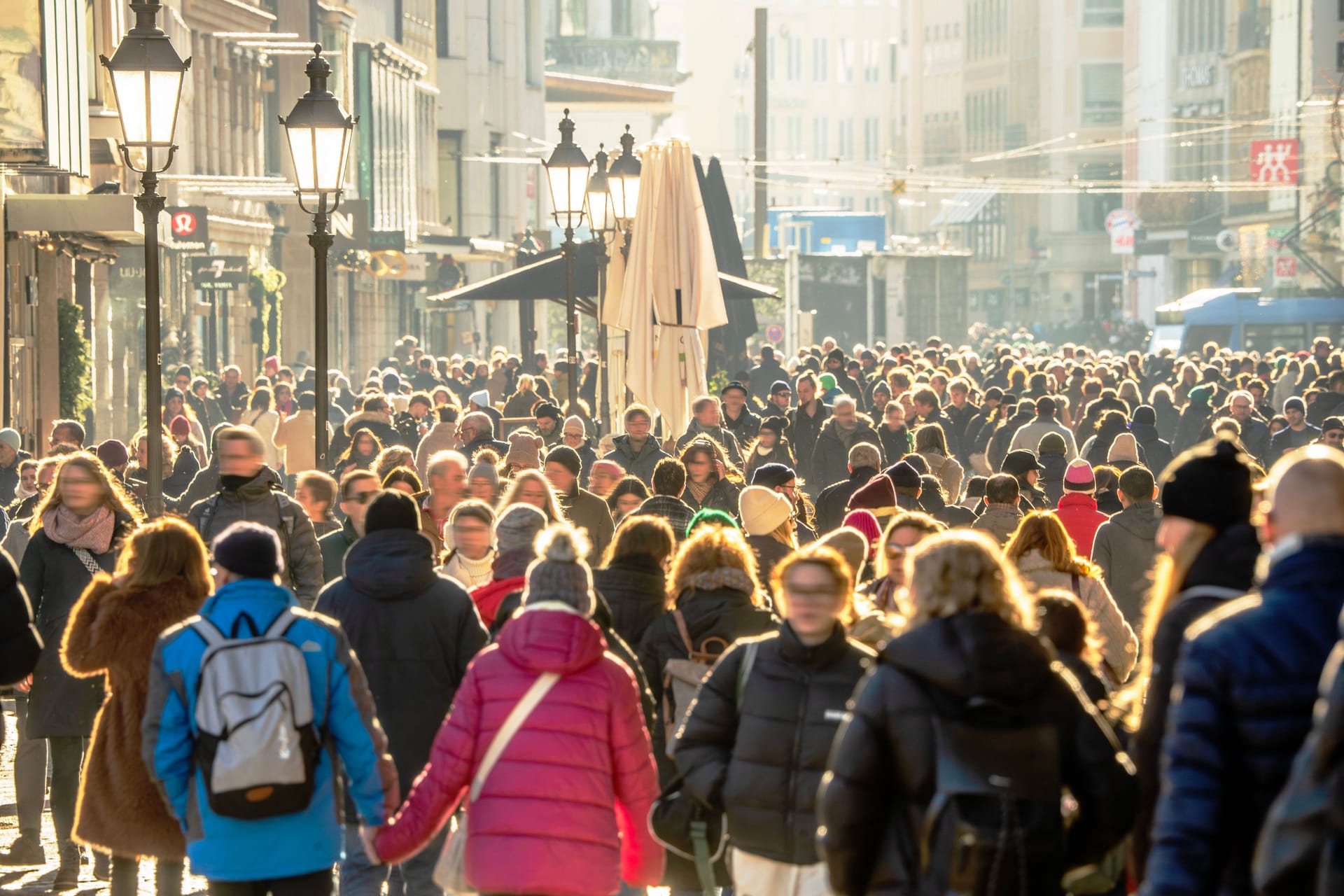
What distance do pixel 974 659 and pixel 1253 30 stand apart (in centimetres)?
7516

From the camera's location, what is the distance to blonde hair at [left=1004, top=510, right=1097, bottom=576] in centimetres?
843

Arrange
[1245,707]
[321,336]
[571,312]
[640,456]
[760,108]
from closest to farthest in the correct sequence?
1. [1245,707]
2. [321,336]
3. [640,456]
4. [571,312]
5. [760,108]

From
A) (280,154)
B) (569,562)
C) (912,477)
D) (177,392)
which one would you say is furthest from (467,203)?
(569,562)

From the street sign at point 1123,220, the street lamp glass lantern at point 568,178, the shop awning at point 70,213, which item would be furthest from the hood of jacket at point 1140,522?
the street sign at point 1123,220

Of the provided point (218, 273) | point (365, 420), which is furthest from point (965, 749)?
point (218, 273)

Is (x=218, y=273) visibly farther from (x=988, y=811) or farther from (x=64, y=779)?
(x=988, y=811)

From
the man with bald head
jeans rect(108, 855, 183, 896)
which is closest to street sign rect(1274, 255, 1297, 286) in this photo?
jeans rect(108, 855, 183, 896)

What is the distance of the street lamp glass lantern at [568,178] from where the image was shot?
1856 centimetres

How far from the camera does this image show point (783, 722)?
578 centimetres

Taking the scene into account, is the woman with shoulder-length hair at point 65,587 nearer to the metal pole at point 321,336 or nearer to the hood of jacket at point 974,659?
the metal pole at point 321,336

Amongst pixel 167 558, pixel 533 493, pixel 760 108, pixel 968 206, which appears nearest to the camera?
pixel 167 558

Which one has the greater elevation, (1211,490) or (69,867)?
(1211,490)

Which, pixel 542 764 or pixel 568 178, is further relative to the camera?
pixel 568 178

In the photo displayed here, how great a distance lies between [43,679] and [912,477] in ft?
15.6
